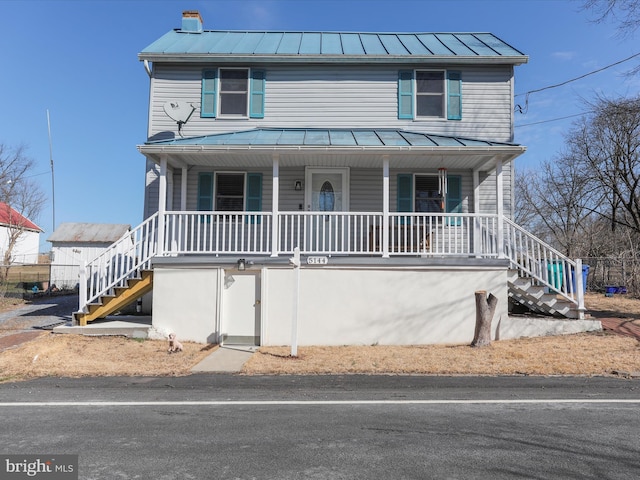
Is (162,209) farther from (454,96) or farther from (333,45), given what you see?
(454,96)

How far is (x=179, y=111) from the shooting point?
11.7 m

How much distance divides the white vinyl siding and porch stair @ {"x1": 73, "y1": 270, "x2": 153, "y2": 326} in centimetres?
447

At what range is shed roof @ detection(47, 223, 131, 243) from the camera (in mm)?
22266

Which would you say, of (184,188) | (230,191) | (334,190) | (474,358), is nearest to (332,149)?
(334,190)

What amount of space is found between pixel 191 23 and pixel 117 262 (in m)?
8.84

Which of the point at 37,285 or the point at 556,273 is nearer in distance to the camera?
the point at 556,273

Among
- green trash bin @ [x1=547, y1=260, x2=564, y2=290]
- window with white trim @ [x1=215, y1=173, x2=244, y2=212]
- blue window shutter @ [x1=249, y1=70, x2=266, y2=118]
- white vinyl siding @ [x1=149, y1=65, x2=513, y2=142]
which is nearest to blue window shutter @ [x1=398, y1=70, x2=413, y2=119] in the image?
white vinyl siding @ [x1=149, y1=65, x2=513, y2=142]

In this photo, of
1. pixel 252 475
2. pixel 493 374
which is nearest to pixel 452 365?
pixel 493 374

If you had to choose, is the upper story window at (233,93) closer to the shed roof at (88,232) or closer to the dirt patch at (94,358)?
the dirt patch at (94,358)

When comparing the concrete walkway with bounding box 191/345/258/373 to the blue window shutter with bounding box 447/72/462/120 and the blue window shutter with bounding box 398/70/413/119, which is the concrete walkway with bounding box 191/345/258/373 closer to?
the blue window shutter with bounding box 398/70/413/119

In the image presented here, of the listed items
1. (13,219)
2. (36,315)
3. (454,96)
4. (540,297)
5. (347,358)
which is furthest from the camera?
(13,219)

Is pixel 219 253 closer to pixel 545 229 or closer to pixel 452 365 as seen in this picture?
pixel 452 365

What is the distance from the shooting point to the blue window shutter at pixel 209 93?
12.4 m

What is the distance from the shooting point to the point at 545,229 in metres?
32.4
